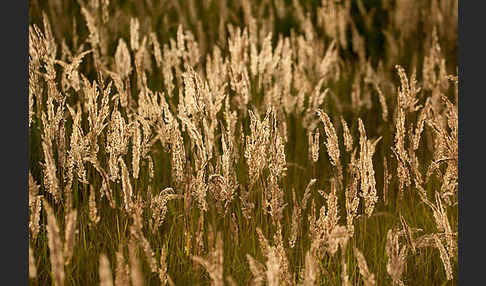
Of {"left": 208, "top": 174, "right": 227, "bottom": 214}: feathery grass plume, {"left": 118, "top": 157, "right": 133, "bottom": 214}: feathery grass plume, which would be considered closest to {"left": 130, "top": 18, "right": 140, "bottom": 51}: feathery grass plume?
{"left": 208, "top": 174, "right": 227, "bottom": 214}: feathery grass plume

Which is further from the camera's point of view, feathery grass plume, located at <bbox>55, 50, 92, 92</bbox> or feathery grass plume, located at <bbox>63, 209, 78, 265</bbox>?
feathery grass plume, located at <bbox>55, 50, 92, 92</bbox>

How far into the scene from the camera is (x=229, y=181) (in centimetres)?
258

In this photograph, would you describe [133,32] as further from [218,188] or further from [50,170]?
[50,170]

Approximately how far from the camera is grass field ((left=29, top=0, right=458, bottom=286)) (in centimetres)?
228

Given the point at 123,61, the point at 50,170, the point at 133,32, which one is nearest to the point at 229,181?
the point at 50,170

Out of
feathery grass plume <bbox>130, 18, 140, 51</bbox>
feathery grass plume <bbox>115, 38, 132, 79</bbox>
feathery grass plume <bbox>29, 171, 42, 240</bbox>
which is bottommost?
feathery grass plume <bbox>29, 171, 42, 240</bbox>

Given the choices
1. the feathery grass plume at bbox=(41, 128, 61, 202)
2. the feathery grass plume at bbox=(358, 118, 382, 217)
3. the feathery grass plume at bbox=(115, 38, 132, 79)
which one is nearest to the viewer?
the feathery grass plume at bbox=(41, 128, 61, 202)

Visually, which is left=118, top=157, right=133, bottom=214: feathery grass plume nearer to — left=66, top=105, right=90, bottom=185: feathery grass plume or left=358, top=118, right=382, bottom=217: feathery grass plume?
left=66, top=105, right=90, bottom=185: feathery grass plume

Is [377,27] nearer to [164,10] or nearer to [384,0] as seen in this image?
[384,0]

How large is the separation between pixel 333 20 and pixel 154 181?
2062 mm

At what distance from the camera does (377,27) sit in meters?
5.50

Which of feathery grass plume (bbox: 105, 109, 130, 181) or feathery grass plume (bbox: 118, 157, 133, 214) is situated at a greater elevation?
feathery grass plume (bbox: 105, 109, 130, 181)

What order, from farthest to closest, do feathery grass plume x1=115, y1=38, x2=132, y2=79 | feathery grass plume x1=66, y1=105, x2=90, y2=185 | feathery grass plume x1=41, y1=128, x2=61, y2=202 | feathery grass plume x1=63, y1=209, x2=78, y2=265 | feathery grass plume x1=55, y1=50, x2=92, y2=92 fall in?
1. feathery grass plume x1=115, y1=38, x2=132, y2=79
2. feathery grass plume x1=55, y1=50, x2=92, y2=92
3. feathery grass plume x1=66, y1=105, x2=90, y2=185
4. feathery grass plume x1=41, y1=128, x2=61, y2=202
5. feathery grass plume x1=63, y1=209, x2=78, y2=265

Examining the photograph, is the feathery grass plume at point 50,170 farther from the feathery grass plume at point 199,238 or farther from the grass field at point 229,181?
the feathery grass plume at point 199,238
